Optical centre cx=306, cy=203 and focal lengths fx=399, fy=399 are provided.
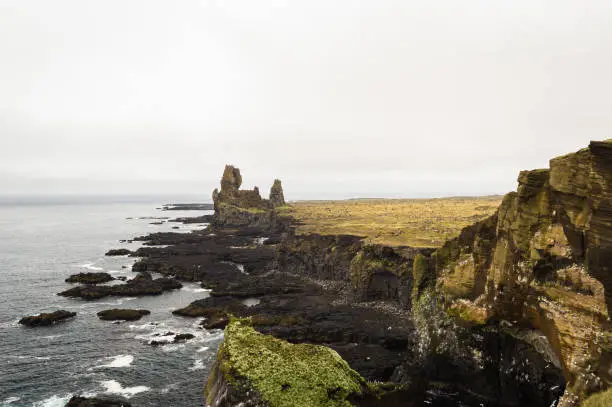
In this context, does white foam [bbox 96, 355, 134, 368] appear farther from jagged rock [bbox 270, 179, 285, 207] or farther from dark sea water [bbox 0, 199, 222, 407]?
jagged rock [bbox 270, 179, 285, 207]

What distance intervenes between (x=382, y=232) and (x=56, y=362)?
173 feet

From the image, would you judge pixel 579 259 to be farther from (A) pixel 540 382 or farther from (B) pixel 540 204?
(A) pixel 540 382

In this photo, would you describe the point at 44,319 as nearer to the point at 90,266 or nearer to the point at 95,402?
the point at 95,402

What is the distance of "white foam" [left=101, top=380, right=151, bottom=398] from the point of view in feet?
115

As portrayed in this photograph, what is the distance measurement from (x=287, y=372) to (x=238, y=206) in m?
150


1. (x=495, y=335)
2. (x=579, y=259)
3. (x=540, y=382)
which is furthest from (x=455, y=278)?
(x=579, y=259)

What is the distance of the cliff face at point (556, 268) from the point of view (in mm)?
18484

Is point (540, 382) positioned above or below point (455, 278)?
below

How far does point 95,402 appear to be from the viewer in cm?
3241

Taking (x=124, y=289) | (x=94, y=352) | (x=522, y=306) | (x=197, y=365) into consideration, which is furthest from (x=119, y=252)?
(x=522, y=306)

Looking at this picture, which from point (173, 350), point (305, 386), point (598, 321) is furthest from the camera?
point (173, 350)

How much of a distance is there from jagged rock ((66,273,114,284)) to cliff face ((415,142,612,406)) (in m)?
67.8

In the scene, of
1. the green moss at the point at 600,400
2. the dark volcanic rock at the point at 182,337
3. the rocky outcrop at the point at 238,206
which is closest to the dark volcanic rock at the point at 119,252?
the rocky outcrop at the point at 238,206

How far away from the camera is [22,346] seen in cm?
4581
